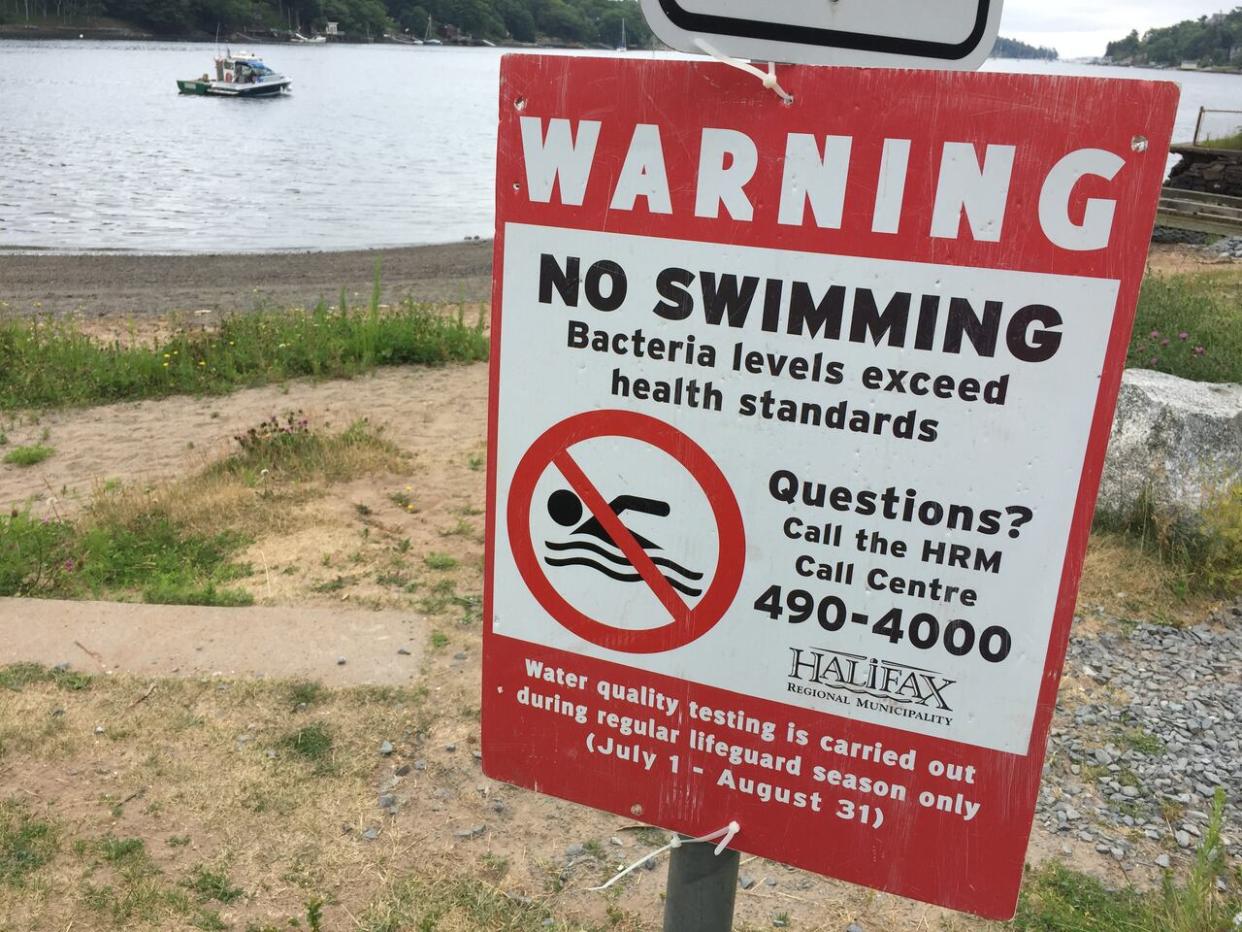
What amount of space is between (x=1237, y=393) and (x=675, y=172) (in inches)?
218

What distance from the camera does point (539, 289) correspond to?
1642 millimetres

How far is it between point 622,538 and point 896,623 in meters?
0.46

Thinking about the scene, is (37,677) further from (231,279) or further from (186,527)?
(231,279)

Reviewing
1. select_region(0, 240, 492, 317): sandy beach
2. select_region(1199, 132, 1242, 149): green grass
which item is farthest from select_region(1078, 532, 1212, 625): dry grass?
select_region(1199, 132, 1242, 149): green grass

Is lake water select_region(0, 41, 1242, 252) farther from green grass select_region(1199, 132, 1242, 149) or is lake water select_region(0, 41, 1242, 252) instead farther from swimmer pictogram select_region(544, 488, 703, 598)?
green grass select_region(1199, 132, 1242, 149)

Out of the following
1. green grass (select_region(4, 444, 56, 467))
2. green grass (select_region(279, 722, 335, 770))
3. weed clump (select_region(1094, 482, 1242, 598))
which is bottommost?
green grass (select_region(4, 444, 56, 467))

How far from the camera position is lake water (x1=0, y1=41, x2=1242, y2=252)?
2527 cm

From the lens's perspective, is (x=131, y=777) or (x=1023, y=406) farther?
(x=131, y=777)

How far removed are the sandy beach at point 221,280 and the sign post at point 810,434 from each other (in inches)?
555

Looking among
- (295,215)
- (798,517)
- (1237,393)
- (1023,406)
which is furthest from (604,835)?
(295,215)

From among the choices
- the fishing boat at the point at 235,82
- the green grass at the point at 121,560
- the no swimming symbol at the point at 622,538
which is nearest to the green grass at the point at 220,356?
the green grass at the point at 121,560

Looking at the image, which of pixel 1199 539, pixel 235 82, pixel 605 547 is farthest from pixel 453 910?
pixel 235 82

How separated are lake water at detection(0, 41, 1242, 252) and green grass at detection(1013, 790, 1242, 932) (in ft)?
17.7

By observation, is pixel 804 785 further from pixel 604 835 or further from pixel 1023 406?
pixel 604 835
